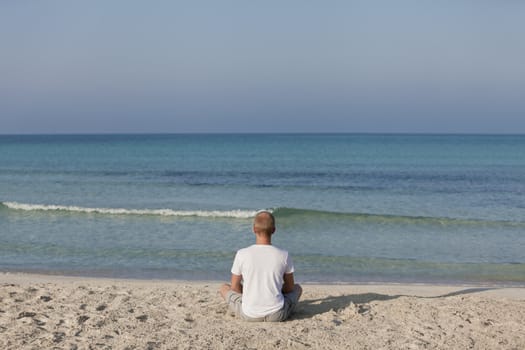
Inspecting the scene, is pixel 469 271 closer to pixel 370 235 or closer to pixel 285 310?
pixel 370 235

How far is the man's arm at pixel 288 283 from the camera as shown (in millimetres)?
6715

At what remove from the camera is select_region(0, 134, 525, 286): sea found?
466 inches

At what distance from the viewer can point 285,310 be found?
22.1 feet

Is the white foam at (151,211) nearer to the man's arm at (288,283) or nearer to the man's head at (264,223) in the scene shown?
the man's arm at (288,283)

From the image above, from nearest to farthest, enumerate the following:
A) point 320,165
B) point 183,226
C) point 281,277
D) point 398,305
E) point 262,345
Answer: point 262,345 → point 281,277 → point 398,305 → point 183,226 → point 320,165

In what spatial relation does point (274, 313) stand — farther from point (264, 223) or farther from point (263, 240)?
point (264, 223)

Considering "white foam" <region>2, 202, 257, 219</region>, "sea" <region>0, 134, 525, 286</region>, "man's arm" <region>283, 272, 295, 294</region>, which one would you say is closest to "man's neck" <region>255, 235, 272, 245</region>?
"man's arm" <region>283, 272, 295, 294</region>

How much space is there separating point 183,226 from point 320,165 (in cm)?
2465

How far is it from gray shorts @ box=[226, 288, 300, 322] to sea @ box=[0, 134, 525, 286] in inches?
151

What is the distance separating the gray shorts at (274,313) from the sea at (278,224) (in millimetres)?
3837

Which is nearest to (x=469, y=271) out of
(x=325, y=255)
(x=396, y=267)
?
(x=396, y=267)

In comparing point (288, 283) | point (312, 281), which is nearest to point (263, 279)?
point (288, 283)

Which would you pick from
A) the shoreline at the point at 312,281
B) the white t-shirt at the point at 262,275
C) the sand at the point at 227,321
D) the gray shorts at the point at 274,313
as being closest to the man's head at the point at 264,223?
the white t-shirt at the point at 262,275

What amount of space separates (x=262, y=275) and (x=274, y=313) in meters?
0.48
